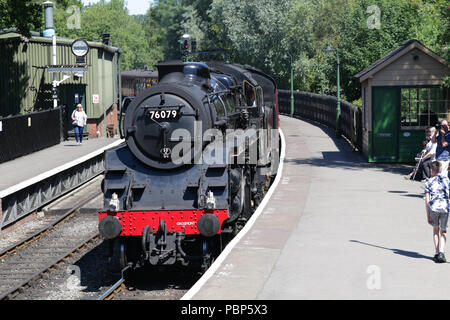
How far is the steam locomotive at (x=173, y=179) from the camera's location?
11.9m

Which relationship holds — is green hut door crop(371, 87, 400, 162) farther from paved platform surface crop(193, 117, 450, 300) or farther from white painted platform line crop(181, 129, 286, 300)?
white painted platform line crop(181, 129, 286, 300)

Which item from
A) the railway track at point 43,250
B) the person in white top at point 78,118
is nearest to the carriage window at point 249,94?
the railway track at point 43,250

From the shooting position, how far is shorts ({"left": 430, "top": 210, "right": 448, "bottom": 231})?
1078cm

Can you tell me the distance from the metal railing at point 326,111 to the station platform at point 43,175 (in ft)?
32.0

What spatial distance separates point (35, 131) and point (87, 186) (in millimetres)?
3444

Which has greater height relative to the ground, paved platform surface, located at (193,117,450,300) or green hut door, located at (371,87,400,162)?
green hut door, located at (371,87,400,162)

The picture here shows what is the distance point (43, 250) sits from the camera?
15.8m

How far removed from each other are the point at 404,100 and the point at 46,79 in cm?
1728

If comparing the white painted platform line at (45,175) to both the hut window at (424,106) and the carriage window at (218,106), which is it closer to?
the carriage window at (218,106)

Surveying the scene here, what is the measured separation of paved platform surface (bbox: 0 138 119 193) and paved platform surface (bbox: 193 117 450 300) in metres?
7.36

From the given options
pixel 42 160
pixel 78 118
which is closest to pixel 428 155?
pixel 42 160

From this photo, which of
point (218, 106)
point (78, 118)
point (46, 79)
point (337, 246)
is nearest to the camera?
point (337, 246)

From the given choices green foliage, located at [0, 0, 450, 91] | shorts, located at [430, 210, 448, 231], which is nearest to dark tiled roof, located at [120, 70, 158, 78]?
green foliage, located at [0, 0, 450, 91]

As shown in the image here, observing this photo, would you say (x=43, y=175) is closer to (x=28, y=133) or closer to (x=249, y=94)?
(x=28, y=133)
